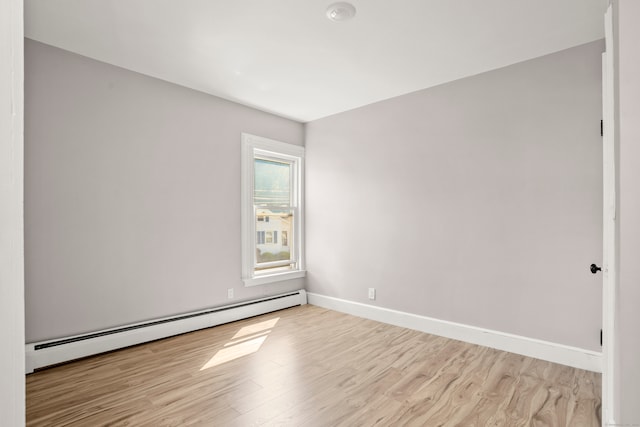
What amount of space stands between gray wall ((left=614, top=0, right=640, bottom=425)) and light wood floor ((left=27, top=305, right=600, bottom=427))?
1.18 meters

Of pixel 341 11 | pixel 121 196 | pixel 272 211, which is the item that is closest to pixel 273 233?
pixel 272 211

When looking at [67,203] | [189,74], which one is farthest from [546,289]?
[67,203]

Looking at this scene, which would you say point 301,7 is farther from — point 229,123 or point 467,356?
point 467,356

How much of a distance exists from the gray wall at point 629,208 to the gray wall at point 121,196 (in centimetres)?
340

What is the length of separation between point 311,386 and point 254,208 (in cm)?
230

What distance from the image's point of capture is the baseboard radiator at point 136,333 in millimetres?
2621

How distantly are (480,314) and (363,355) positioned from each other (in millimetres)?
1197

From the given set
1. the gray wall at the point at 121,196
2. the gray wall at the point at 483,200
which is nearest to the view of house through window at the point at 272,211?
the gray wall at the point at 121,196

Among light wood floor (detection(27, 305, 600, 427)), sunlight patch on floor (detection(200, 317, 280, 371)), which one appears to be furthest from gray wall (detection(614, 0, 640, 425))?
sunlight patch on floor (detection(200, 317, 280, 371))

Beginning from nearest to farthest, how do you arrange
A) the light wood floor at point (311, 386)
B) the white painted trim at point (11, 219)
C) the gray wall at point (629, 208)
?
the white painted trim at point (11, 219) < the gray wall at point (629, 208) < the light wood floor at point (311, 386)

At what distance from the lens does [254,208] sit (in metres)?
4.13

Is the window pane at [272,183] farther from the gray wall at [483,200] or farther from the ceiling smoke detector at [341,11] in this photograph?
the ceiling smoke detector at [341,11]

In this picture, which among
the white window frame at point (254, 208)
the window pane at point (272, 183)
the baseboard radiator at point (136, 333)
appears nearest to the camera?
the baseboard radiator at point (136, 333)

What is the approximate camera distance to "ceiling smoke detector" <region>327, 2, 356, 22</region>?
219cm
